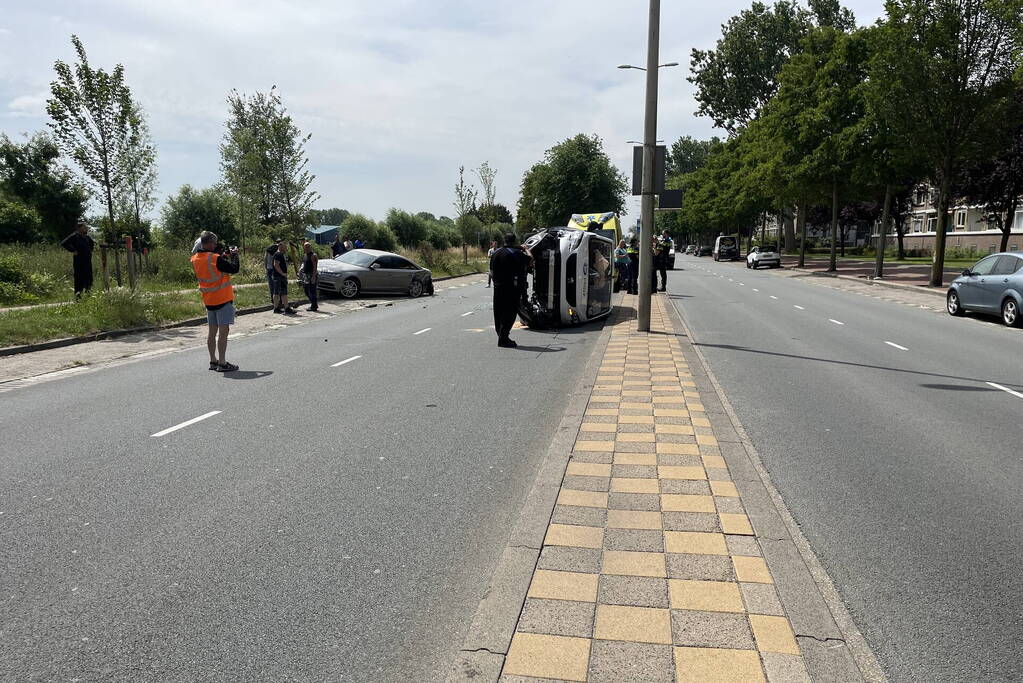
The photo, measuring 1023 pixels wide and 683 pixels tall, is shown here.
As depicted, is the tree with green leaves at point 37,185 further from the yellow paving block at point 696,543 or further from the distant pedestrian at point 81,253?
the yellow paving block at point 696,543

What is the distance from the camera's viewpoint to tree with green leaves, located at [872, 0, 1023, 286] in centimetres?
2406

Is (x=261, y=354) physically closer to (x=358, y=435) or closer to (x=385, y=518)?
(x=358, y=435)

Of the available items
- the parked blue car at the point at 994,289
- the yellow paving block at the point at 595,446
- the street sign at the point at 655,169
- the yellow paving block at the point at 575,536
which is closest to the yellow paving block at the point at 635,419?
the yellow paving block at the point at 595,446

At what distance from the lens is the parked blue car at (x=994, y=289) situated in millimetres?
15250

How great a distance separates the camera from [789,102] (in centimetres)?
3912

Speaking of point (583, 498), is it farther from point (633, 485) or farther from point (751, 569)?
point (751, 569)

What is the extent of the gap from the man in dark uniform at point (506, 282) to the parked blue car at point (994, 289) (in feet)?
34.1

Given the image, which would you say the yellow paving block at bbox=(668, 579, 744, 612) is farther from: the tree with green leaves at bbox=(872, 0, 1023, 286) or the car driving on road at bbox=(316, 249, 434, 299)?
the tree with green leaves at bbox=(872, 0, 1023, 286)

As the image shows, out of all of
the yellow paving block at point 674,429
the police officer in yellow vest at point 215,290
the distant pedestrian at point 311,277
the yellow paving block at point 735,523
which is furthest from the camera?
the distant pedestrian at point 311,277

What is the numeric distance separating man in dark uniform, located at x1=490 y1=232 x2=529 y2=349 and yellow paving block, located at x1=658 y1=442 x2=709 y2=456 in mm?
6574

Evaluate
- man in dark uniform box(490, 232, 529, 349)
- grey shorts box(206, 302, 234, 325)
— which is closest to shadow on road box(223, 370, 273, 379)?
grey shorts box(206, 302, 234, 325)

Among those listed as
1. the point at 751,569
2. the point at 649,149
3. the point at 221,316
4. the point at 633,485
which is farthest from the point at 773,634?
the point at 649,149

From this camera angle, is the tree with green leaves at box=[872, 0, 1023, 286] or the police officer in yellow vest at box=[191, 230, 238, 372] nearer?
the police officer in yellow vest at box=[191, 230, 238, 372]

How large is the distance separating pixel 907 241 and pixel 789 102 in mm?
44587
